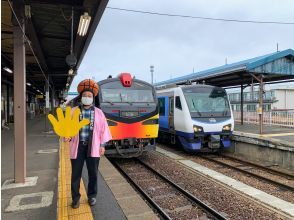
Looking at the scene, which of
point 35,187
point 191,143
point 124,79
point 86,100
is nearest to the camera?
point 86,100

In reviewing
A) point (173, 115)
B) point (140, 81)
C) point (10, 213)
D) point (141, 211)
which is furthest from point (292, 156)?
point (10, 213)

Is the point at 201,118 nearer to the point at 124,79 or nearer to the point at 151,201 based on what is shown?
the point at 124,79

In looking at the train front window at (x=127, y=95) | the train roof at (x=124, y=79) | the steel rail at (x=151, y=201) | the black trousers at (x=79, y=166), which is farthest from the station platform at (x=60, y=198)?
the train roof at (x=124, y=79)

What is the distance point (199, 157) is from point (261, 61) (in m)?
4.93

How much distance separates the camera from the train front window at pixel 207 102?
10898mm

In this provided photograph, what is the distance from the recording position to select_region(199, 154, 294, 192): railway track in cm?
767

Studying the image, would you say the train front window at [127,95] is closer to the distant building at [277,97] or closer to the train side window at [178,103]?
the train side window at [178,103]

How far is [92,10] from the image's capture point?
731 centimetres

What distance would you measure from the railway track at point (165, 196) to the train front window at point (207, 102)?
307 cm

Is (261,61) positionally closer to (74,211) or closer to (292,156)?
(292,156)

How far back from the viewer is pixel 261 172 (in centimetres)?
898

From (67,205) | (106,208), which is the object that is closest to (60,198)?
(67,205)

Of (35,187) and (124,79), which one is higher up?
(124,79)

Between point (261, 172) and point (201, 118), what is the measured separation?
2.80 metres
